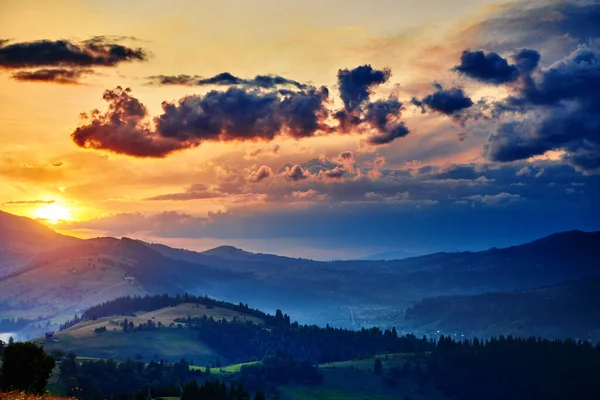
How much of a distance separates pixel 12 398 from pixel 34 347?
6206 centimetres

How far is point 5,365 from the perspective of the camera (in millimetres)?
125938

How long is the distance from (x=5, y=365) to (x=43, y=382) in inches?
270

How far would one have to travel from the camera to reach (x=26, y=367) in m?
125

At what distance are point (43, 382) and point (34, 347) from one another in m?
7.23

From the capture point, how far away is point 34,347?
130 meters

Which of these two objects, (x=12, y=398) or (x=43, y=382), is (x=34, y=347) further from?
(x=12, y=398)

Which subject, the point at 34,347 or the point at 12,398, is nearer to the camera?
the point at 12,398

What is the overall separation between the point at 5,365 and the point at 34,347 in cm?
590

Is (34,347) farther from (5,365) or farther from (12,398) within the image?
(12,398)

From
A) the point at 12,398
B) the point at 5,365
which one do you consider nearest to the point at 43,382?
the point at 5,365

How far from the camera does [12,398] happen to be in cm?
7150

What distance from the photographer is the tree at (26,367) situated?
12269 cm

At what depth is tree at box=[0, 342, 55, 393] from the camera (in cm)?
12269

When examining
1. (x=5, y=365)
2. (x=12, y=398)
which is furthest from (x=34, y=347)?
(x=12, y=398)
